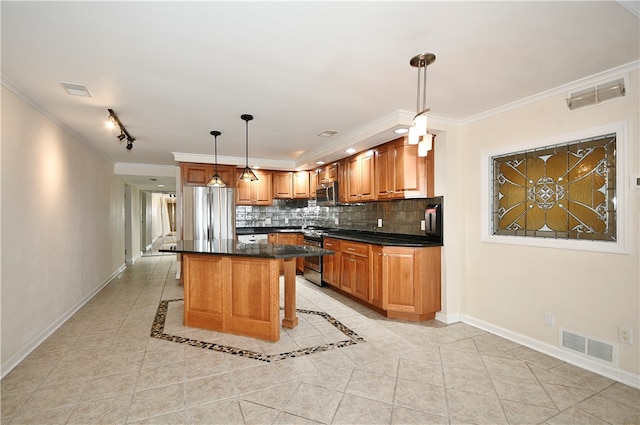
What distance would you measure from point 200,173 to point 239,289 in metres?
3.33

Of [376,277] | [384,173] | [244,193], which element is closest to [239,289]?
[376,277]

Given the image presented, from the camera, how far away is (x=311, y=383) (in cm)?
236

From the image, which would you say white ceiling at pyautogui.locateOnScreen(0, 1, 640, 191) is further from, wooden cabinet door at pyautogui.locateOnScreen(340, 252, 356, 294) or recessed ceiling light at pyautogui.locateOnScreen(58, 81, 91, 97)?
wooden cabinet door at pyautogui.locateOnScreen(340, 252, 356, 294)

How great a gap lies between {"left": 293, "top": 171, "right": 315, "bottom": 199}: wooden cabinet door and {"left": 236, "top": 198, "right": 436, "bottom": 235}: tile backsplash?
45 centimetres

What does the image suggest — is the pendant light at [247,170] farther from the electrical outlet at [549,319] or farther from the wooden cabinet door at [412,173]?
the electrical outlet at [549,319]

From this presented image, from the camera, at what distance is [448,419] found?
194 cm

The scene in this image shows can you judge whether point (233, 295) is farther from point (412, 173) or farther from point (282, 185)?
point (282, 185)

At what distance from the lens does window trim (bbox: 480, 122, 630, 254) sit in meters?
A: 2.39

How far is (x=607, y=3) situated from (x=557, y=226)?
1836 mm

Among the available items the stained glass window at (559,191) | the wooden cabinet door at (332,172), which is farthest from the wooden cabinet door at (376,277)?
the wooden cabinet door at (332,172)

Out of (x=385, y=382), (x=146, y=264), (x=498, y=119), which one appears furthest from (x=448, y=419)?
(x=146, y=264)

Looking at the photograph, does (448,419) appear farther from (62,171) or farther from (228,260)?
(62,171)

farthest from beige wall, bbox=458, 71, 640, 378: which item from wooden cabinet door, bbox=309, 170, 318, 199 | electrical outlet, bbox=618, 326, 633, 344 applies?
wooden cabinet door, bbox=309, 170, 318, 199

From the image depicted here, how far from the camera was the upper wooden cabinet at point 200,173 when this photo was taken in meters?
5.73
